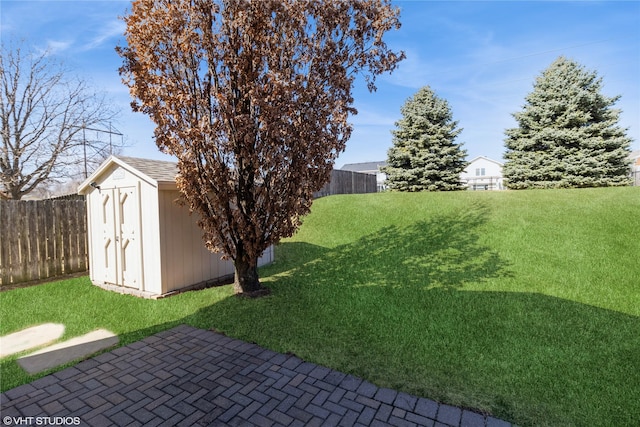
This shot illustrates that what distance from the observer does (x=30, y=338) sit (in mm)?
4367

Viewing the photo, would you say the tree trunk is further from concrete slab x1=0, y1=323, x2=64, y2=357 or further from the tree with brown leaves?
concrete slab x1=0, y1=323, x2=64, y2=357

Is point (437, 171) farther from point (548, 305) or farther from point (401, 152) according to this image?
point (548, 305)

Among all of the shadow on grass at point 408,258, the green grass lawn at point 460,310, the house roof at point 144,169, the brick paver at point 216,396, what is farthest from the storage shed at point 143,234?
the brick paver at point 216,396

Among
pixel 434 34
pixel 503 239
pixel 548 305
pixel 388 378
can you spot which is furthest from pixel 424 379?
pixel 434 34

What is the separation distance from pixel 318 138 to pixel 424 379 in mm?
3842

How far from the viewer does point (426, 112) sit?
728 inches

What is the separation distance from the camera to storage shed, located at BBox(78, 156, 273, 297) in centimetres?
588

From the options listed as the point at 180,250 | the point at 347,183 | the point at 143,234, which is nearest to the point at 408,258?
the point at 180,250

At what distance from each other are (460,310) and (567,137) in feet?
51.5

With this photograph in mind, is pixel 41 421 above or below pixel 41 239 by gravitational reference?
below

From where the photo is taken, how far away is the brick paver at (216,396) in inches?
103

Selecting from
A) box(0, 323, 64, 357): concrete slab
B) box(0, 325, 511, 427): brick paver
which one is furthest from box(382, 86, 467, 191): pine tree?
box(0, 323, 64, 357): concrete slab

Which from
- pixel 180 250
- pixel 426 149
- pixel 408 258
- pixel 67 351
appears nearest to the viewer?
pixel 67 351

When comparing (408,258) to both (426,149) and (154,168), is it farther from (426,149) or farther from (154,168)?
(426,149)
